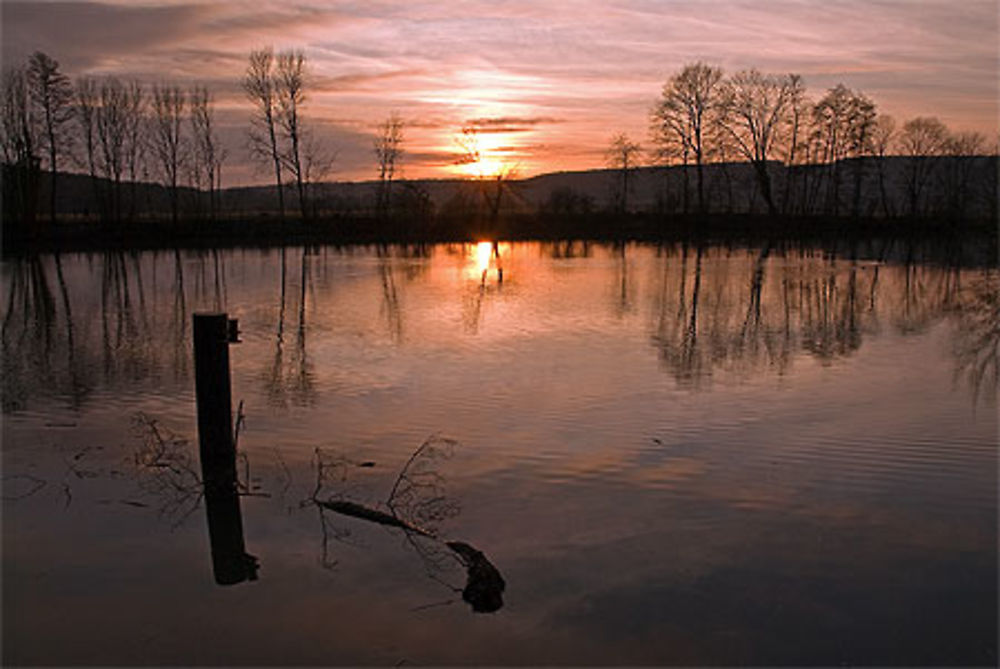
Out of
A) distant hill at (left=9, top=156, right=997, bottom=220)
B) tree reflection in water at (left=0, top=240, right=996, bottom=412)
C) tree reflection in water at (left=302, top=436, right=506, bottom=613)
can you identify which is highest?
distant hill at (left=9, top=156, right=997, bottom=220)

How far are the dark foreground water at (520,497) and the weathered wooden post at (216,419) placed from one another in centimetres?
16

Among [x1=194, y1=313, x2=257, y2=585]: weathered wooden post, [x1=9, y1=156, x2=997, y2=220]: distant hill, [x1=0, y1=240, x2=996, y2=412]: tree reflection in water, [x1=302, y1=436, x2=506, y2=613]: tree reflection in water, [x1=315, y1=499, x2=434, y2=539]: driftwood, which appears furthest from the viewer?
[x1=9, y1=156, x2=997, y2=220]: distant hill

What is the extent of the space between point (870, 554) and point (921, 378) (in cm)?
702

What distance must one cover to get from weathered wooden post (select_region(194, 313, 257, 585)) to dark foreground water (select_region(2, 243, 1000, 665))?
0.52 feet

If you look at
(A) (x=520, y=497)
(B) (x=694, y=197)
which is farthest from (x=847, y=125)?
(A) (x=520, y=497)

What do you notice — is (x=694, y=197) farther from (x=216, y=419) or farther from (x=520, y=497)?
(x=216, y=419)

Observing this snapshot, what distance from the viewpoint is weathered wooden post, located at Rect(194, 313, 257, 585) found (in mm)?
7020

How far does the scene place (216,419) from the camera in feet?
23.7

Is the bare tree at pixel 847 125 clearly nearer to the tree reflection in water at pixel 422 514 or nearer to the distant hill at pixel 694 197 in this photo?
the distant hill at pixel 694 197

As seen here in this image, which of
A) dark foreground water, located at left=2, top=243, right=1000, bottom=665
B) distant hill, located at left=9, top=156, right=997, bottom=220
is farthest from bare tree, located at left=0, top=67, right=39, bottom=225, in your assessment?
dark foreground water, located at left=2, top=243, right=1000, bottom=665

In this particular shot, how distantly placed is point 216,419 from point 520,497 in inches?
109

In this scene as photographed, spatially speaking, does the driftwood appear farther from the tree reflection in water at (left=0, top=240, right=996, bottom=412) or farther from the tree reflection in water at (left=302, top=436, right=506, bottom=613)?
the tree reflection in water at (left=0, top=240, right=996, bottom=412)

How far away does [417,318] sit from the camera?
18.5 metres

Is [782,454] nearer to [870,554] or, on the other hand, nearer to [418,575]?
[870,554]
